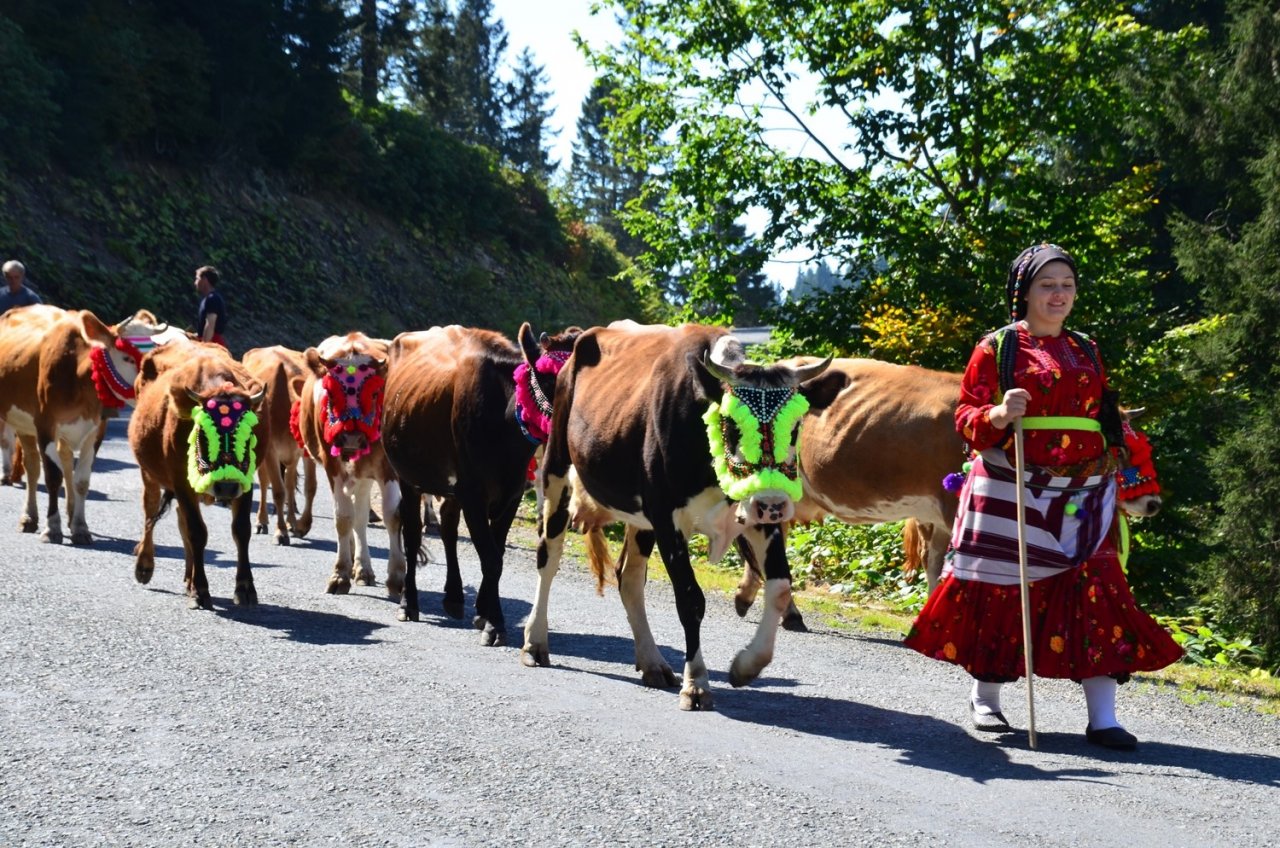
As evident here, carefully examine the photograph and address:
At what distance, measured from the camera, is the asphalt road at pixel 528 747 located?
16.5ft

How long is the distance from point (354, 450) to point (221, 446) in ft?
5.14

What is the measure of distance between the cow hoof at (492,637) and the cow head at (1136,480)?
12.5 ft

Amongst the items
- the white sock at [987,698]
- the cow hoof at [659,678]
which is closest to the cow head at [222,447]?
the cow hoof at [659,678]

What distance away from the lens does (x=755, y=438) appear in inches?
260

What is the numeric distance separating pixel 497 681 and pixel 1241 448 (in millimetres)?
11775

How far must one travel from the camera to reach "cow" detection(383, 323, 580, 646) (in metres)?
8.91

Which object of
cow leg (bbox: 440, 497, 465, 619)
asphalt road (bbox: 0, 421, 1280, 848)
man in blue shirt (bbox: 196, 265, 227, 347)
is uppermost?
man in blue shirt (bbox: 196, 265, 227, 347)

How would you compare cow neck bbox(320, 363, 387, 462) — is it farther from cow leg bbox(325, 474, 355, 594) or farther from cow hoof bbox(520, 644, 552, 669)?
cow hoof bbox(520, 644, 552, 669)

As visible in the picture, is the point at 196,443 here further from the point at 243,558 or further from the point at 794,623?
the point at 794,623

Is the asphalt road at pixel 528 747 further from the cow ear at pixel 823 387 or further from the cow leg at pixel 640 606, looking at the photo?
the cow ear at pixel 823 387

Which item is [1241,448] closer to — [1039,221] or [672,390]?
[1039,221]

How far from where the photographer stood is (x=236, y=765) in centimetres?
570

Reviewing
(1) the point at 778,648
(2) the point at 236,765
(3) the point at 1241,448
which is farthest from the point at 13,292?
(3) the point at 1241,448

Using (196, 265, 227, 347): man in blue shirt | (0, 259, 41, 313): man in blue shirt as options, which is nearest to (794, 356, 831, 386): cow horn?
(196, 265, 227, 347): man in blue shirt
